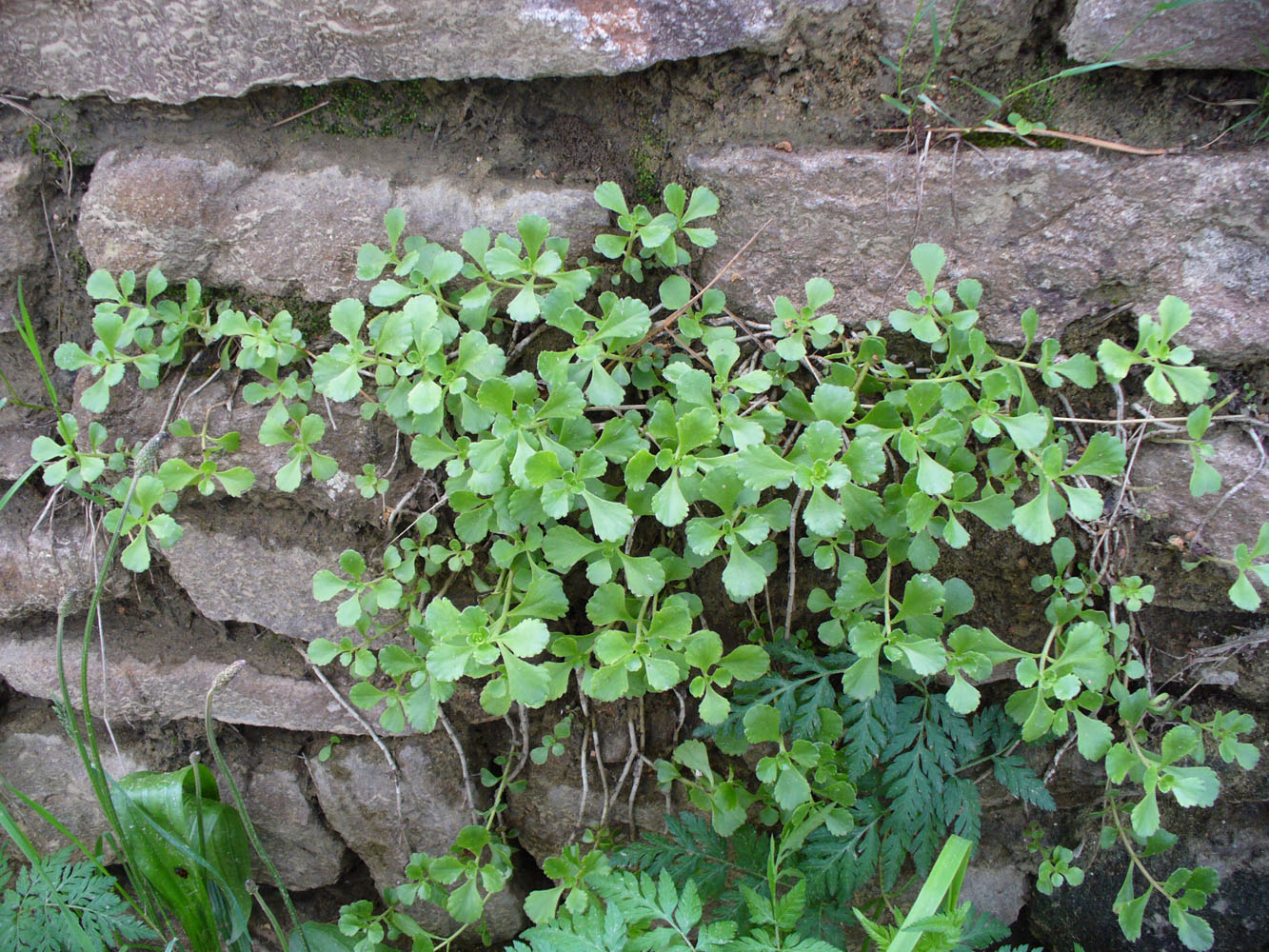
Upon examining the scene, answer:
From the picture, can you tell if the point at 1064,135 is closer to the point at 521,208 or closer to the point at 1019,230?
the point at 1019,230

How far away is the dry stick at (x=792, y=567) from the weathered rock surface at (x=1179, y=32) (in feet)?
3.15

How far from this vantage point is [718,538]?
56.7 inches

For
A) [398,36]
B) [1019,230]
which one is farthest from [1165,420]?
[398,36]

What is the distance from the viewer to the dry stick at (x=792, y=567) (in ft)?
5.35

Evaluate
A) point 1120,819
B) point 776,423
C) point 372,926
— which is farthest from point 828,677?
point 372,926

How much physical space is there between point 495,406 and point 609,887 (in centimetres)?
92

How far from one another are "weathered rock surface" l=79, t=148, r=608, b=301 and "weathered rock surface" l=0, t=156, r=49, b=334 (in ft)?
0.58

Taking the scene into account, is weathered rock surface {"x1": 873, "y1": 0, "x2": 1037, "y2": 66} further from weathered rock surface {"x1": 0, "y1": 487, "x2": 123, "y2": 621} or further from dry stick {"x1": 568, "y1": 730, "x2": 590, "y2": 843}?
weathered rock surface {"x1": 0, "y1": 487, "x2": 123, "y2": 621}

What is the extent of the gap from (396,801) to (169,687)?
60 centimetres

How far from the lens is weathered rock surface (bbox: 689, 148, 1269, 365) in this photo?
1.45 m

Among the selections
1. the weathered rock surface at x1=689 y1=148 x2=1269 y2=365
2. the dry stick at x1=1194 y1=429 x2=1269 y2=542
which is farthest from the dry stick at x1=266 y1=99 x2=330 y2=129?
the dry stick at x1=1194 y1=429 x2=1269 y2=542

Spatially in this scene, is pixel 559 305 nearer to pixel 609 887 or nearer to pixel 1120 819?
pixel 609 887

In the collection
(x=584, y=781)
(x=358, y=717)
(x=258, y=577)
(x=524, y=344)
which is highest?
(x=524, y=344)

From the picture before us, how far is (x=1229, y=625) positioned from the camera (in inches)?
65.2
